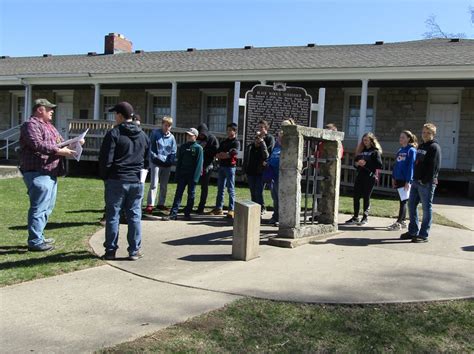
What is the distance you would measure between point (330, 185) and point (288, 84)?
10767 mm

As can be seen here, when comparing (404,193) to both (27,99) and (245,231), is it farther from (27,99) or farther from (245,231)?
(27,99)

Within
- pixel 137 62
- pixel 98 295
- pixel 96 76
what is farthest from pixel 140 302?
pixel 137 62

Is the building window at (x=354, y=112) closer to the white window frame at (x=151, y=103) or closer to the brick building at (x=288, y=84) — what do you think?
the brick building at (x=288, y=84)

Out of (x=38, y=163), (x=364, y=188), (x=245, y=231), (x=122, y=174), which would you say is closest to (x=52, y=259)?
(x=38, y=163)

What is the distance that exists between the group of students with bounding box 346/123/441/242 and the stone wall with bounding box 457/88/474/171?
9.08 m

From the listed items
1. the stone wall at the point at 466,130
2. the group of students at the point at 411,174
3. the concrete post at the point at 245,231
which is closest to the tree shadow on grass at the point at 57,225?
the concrete post at the point at 245,231

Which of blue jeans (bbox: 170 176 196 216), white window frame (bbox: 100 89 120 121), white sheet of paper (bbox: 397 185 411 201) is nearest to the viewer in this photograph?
white sheet of paper (bbox: 397 185 411 201)

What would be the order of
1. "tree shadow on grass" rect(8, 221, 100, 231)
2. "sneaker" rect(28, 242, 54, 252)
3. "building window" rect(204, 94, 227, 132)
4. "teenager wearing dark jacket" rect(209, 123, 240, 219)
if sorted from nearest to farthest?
"sneaker" rect(28, 242, 54, 252), "tree shadow on grass" rect(8, 221, 100, 231), "teenager wearing dark jacket" rect(209, 123, 240, 219), "building window" rect(204, 94, 227, 132)

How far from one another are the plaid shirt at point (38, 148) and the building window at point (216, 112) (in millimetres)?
15003

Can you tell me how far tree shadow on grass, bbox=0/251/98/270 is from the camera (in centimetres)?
567

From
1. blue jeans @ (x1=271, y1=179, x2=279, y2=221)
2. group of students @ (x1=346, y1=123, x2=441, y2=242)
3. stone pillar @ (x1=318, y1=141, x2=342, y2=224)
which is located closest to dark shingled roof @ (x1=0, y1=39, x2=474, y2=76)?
group of students @ (x1=346, y1=123, x2=441, y2=242)

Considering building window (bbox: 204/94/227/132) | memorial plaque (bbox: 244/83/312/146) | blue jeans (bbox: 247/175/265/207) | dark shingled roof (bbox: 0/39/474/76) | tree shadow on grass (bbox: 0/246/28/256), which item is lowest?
tree shadow on grass (bbox: 0/246/28/256)

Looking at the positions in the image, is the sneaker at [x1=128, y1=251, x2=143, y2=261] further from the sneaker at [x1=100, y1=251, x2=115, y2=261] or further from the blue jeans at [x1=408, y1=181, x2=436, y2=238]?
the blue jeans at [x1=408, y1=181, x2=436, y2=238]

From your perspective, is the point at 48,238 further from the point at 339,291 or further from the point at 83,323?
the point at 339,291
